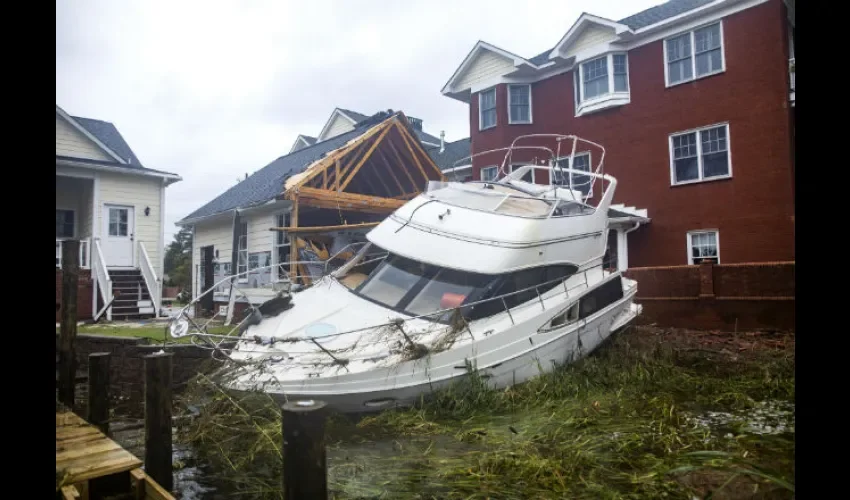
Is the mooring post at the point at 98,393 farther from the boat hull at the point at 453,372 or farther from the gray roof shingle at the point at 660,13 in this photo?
the gray roof shingle at the point at 660,13

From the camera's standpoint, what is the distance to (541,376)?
15.6 feet

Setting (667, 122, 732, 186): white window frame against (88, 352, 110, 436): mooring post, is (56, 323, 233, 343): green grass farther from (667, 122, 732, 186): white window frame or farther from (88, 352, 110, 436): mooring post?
(667, 122, 732, 186): white window frame

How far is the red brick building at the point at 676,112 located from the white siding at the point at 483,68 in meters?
0.02

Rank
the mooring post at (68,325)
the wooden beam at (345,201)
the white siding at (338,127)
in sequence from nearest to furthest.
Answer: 1. the mooring post at (68,325)
2. the wooden beam at (345,201)
3. the white siding at (338,127)

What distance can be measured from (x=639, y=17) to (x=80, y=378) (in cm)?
1071

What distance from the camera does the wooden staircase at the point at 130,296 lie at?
25.3 feet

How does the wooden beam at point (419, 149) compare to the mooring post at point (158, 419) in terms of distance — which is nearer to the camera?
the mooring post at point (158, 419)

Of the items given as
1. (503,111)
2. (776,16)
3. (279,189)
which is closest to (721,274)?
(776,16)

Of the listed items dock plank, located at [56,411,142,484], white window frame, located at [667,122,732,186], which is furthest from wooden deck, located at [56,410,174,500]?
white window frame, located at [667,122,732,186]

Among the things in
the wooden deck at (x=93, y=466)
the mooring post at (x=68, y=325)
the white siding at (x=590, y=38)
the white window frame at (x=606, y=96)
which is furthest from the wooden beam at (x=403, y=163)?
the wooden deck at (x=93, y=466)

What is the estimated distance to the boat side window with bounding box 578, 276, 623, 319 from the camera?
17.8ft

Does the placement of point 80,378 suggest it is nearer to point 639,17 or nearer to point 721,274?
point 721,274

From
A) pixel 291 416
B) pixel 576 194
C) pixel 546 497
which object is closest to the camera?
pixel 291 416

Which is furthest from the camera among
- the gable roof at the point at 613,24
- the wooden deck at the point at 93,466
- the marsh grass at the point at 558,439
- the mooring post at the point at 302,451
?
the gable roof at the point at 613,24
